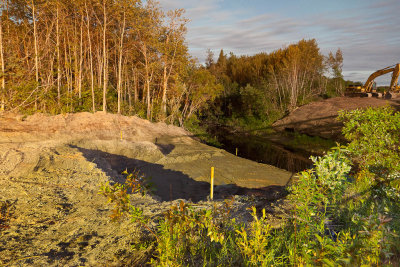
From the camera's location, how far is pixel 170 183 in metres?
12.7

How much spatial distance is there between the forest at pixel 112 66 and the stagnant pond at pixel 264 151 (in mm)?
5258

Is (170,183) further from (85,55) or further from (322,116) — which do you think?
(322,116)

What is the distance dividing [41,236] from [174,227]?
2.84 meters

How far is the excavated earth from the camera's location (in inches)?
181

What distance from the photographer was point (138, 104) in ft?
94.7

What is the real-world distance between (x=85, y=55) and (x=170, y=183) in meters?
20.8

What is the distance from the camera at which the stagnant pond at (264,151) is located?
21125 mm

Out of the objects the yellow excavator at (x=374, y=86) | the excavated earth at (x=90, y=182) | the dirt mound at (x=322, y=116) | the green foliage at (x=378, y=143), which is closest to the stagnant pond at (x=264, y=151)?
the excavated earth at (x=90, y=182)

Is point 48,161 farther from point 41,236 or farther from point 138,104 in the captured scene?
point 138,104

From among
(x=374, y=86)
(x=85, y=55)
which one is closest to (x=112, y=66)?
(x=85, y=55)

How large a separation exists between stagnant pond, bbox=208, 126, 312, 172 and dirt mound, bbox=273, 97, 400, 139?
4780mm

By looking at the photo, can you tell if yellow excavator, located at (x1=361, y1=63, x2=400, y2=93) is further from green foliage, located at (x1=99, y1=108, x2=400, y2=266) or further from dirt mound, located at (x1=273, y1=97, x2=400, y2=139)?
green foliage, located at (x1=99, y1=108, x2=400, y2=266)

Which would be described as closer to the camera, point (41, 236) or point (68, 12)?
point (41, 236)

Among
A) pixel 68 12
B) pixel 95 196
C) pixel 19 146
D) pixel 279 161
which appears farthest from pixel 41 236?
pixel 68 12
